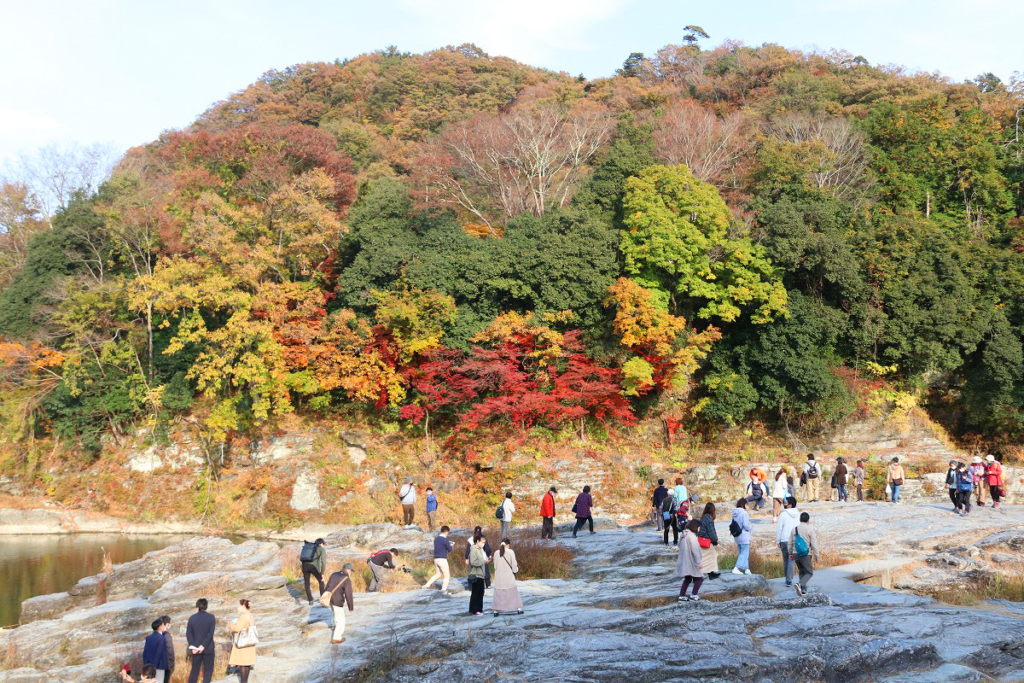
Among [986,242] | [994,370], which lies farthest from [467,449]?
[986,242]

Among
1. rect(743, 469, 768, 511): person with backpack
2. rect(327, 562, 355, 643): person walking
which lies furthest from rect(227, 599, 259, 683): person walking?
rect(743, 469, 768, 511): person with backpack

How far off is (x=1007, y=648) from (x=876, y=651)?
78.9 inches

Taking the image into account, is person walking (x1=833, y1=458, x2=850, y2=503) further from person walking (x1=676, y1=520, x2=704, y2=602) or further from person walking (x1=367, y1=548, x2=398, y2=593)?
person walking (x1=367, y1=548, x2=398, y2=593)

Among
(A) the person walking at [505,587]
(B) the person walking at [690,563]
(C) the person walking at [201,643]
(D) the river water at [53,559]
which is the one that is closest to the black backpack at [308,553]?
(C) the person walking at [201,643]

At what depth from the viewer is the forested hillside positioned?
30.8 m

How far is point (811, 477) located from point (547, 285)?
12533mm

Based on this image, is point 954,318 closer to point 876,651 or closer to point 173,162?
point 876,651

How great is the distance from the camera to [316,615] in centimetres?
1588

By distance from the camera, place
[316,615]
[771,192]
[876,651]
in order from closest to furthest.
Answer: [876,651] < [316,615] < [771,192]

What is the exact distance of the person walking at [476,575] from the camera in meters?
14.2

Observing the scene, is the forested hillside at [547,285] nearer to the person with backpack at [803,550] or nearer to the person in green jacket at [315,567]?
the person in green jacket at [315,567]

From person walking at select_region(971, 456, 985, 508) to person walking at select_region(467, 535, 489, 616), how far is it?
16146mm

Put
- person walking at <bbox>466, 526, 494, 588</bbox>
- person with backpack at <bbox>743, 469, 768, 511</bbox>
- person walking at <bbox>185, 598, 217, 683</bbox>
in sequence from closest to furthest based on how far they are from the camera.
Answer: person walking at <bbox>185, 598, 217, 683</bbox> < person walking at <bbox>466, 526, 494, 588</bbox> < person with backpack at <bbox>743, 469, 768, 511</bbox>

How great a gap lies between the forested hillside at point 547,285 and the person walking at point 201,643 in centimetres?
1817
